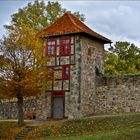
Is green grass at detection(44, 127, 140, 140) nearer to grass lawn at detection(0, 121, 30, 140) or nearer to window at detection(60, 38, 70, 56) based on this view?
grass lawn at detection(0, 121, 30, 140)

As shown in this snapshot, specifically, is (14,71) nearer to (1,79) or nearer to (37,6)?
(1,79)

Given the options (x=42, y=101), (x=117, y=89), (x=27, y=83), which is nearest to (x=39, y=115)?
(x=42, y=101)

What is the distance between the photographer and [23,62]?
3131 cm

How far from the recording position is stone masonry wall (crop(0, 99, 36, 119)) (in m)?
37.5

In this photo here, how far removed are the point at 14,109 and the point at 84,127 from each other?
41.6 feet

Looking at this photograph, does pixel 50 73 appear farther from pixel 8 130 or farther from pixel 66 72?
pixel 8 130

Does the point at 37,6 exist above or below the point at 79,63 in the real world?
above

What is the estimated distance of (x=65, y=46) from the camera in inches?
1324

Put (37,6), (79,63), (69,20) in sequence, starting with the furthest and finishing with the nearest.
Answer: (37,6) → (69,20) → (79,63)

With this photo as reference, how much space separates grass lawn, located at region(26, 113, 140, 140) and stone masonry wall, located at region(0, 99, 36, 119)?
721cm

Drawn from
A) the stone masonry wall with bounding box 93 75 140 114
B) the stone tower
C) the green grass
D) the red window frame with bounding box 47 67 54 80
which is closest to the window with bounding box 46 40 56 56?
the stone tower

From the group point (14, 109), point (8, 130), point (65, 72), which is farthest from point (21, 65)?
point (14, 109)

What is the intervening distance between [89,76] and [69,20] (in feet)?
16.9

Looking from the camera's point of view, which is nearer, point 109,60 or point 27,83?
point 27,83
